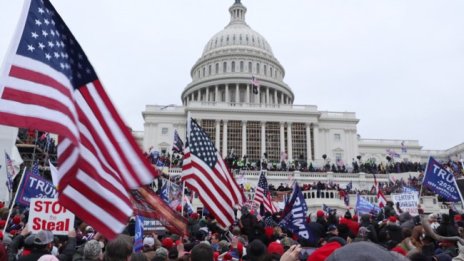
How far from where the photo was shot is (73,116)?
4629 millimetres

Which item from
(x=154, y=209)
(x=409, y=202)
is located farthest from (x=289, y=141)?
(x=154, y=209)

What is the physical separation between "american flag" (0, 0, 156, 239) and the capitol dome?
7273 centimetres

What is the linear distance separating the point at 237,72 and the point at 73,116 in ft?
265

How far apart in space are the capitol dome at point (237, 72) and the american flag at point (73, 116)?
72735mm

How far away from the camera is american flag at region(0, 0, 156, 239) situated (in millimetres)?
4438

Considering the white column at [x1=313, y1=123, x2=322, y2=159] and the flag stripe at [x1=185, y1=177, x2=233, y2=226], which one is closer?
the flag stripe at [x1=185, y1=177, x2=233, y2=226]

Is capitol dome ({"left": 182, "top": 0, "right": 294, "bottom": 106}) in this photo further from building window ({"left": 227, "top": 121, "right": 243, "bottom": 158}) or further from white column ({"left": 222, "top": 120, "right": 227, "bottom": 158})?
white column ({"left": 222, "top": 120, "right": 227, "bottom": 158})

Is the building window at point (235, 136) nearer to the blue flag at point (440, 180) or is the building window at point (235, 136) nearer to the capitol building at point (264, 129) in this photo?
the capitol building at point (264, 129)

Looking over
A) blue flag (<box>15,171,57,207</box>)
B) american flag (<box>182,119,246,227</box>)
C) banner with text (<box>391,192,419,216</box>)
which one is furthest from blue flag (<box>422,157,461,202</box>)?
blue flag (<box>15,171,57,207</box>)

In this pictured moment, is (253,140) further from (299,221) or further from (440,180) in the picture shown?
(299,221)

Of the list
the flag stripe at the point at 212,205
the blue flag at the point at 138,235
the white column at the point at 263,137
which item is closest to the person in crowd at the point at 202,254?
the blue flag at the point at 138,235

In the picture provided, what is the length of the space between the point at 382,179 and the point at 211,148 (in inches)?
1629

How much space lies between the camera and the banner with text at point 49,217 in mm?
7117

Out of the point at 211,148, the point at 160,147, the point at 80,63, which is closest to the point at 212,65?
the point at 160,147
